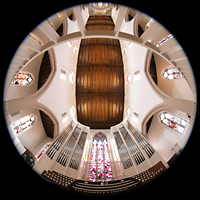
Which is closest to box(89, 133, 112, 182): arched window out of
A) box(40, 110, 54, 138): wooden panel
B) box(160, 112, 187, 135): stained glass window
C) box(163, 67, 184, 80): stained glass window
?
box(40, 110, 54, 138): wooden panel

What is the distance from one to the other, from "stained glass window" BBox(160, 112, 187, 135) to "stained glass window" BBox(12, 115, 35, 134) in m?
10.0

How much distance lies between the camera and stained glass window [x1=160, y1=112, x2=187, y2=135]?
20.7 ft

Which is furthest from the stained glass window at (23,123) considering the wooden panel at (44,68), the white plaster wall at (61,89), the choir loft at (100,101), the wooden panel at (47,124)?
the wooden panel at (44,68)

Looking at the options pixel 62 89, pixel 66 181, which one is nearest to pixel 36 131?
pixel 62 89

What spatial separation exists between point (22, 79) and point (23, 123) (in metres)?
3.11

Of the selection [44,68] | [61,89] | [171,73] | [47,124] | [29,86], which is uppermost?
[44,68]

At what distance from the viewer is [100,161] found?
26.8ft

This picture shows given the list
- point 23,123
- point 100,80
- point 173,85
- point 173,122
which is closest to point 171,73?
point 173,85

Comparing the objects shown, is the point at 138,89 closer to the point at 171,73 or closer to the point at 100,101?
the point at 171,73

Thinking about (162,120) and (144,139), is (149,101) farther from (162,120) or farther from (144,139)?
(144,139)

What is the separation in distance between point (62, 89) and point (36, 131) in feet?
13.1

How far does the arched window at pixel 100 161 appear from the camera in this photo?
696 cm

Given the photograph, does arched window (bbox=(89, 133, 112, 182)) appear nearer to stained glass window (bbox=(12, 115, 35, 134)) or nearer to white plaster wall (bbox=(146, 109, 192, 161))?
white plaster wall (bbox=(146, 109, 192, 161))

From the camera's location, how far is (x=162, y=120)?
7516mm
